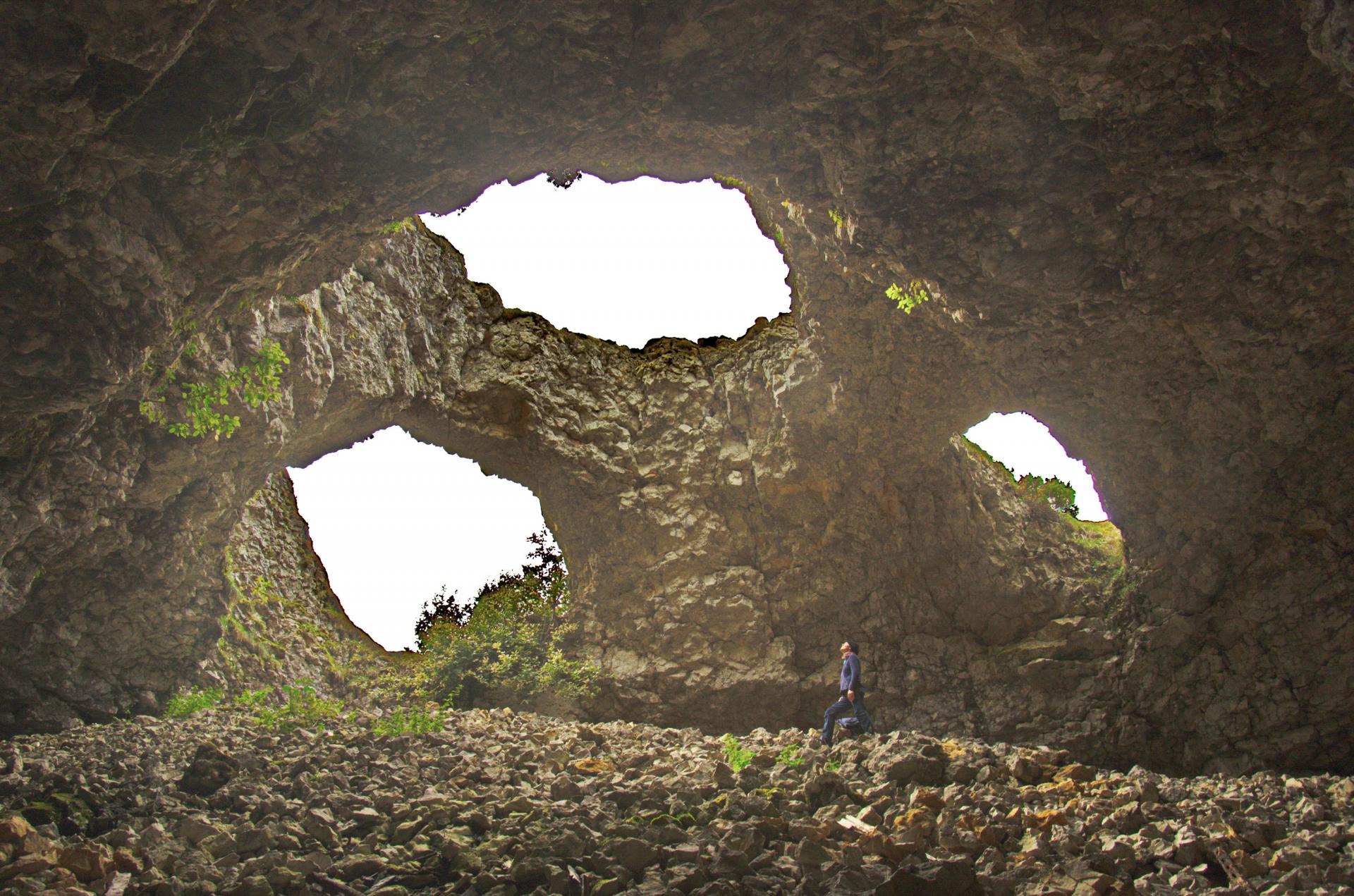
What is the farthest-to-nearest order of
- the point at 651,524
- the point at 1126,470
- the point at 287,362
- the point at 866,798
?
the point at 651,524 → the point at 1126,470 → the point at 287,362 → the point at 866,798

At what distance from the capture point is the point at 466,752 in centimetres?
704

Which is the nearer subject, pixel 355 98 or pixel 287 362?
pixel 355 98

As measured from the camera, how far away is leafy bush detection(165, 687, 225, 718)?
9.01 metres

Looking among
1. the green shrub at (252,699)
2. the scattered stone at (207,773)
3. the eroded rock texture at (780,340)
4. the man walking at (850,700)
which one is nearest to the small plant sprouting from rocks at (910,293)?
the eroded rock texture at (780,340)

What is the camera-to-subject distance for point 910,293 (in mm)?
8805

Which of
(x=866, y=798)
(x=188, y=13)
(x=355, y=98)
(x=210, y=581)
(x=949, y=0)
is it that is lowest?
(x=866, y=798)

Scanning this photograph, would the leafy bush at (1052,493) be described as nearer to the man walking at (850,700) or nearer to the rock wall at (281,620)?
the man walking at (850,700)

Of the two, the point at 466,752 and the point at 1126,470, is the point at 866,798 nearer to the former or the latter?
the point at 466,752

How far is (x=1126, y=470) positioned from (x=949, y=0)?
6.64m

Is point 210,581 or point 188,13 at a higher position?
point 188,13

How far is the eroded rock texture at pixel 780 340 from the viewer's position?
545 cm

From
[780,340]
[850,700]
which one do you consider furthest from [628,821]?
[780,340]

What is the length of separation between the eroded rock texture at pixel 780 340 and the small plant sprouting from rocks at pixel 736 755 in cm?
414

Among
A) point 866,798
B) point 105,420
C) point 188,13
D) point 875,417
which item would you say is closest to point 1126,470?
point 875,417
